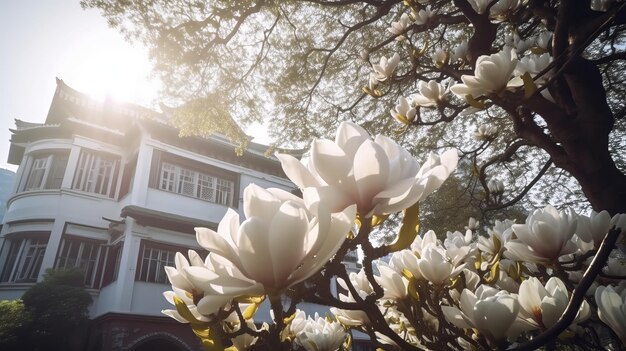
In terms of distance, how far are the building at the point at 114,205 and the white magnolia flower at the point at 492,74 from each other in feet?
28.7

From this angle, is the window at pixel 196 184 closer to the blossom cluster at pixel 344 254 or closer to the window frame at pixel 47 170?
the window frame at pixel 47 170

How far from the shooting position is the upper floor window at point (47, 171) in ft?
33.7

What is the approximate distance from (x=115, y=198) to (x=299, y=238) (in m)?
11.4

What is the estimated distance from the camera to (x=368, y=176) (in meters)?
0.60

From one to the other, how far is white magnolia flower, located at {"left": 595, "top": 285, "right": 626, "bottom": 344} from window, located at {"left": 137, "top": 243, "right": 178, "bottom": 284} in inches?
371

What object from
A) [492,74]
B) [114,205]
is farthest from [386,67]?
[114,205]

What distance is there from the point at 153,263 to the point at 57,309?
2212 millimetres

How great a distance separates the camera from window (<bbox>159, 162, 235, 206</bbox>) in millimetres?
10617

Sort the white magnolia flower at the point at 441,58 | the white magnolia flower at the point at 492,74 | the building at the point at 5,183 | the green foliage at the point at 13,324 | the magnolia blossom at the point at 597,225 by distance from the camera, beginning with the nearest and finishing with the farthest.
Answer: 1. the magnolia blossom at the point at 597,225
2. the white magnolia flower at the point at 492,74
3. the white magnolia flower at the point at 441,58
4. the green foliage at the point at 13,324
5. the building at the point at 5,183

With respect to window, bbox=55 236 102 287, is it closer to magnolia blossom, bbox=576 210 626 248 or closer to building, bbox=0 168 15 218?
magnolia blossom, bbox=576 210 626 248

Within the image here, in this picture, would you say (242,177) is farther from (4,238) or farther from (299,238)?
(299,238)

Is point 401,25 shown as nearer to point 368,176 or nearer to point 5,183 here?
point 368,176

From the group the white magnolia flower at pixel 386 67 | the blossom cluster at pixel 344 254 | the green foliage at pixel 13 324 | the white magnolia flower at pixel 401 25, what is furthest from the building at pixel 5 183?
the blossom cluster at pixel 344 254

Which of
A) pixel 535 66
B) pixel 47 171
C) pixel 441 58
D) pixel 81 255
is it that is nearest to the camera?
pixel 535 66
